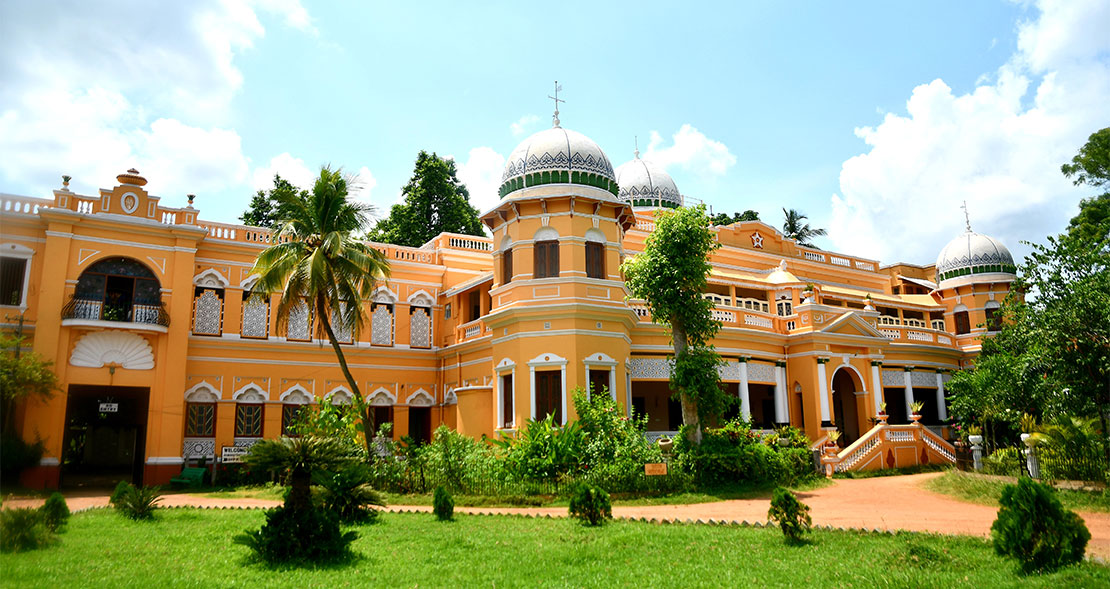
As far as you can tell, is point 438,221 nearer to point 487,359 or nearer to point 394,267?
point 394,267

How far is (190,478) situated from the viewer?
68.5ft

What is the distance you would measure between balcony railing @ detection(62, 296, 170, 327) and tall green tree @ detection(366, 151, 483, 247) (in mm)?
16614

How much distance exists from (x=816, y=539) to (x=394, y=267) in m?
19.3

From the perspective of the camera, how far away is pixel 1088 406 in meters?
16.0

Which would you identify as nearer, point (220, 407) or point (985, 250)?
point (220, 407)

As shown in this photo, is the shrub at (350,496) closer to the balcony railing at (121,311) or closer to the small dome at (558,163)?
the small dome at (558,163)

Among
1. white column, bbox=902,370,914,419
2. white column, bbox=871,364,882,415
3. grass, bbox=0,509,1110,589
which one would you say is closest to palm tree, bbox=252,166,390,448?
grass, bbox=0,509,1110,589

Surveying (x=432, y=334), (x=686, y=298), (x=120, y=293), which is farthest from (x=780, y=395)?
(x=120, y=293)

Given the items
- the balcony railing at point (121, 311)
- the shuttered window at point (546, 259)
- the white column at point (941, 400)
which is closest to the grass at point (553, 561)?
the shuttered window at point (546, 259)

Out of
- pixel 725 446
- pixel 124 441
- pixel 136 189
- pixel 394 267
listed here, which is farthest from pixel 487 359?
pixel 124 441

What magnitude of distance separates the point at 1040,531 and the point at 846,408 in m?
20.5

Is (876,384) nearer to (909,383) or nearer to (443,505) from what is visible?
(909,383)

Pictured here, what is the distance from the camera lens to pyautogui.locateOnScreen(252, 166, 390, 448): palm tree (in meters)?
20.0

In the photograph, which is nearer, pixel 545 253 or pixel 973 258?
pixel 545 253
